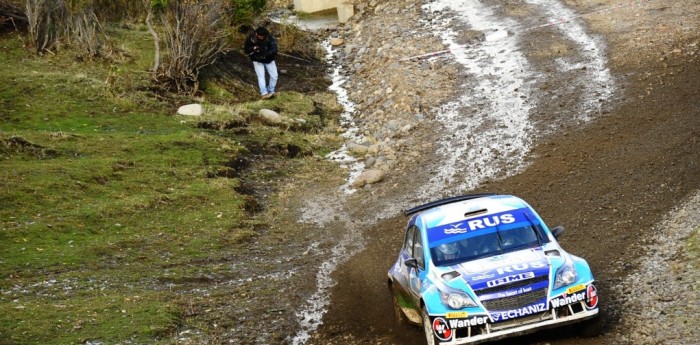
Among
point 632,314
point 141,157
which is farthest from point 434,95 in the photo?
point 632,314

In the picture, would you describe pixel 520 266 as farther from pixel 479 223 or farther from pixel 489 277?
pixel 479 223

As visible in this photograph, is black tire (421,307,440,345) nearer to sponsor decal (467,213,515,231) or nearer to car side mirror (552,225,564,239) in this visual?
sponsor decal (467,213,515,231)

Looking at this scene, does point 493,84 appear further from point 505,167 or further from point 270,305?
point 270,305

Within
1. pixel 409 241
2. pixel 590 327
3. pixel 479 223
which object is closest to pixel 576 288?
pixel 590 327

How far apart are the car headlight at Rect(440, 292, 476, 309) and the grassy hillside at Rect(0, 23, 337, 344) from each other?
3.76 meters

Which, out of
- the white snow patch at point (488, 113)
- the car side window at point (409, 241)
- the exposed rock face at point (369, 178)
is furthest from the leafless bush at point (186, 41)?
the car side window at point (409, 241)

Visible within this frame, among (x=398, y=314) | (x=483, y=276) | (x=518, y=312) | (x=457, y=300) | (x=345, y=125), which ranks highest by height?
(x=483, y=276)

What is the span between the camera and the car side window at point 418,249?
39.0 feet

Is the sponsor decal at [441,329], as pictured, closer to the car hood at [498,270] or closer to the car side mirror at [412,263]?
the car hood at [498,270]

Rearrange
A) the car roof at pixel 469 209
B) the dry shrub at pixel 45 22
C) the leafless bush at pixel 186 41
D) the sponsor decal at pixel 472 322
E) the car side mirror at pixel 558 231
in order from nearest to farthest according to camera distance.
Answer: the sponsor decal at pixel 472 322 → the car side mirror at pixel 558 231 → the car roof at pixel 469 209 → the leafless bush at pixel 186 41 → the dry shrub at pixel 45 22

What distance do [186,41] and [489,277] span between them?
17.0 meters

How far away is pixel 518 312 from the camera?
1056cm

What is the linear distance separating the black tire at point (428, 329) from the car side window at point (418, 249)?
73cm

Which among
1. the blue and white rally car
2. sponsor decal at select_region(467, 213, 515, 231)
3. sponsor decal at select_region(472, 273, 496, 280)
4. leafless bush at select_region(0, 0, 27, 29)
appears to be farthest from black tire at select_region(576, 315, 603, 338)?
leafless bush at select_region(0, 0, 27, 29)
